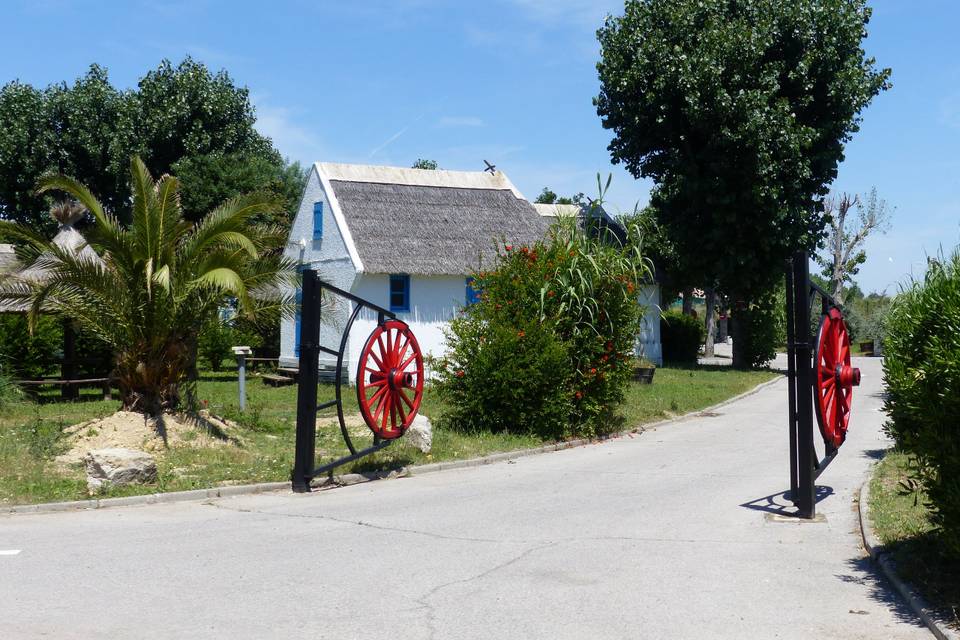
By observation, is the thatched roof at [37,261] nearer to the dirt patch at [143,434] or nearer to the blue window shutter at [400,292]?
the dirt patch at [143,434]

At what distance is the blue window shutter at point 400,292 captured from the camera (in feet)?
92.5

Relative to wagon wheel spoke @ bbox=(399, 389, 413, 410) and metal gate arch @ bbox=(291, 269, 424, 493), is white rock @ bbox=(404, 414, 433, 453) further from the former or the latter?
wagon wheel spoke @ bbox=(399, 389, 413, 410)

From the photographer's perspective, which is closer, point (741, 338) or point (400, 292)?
point (400, 292)

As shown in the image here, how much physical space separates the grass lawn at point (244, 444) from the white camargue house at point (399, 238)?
360cm

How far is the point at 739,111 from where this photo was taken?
103ft

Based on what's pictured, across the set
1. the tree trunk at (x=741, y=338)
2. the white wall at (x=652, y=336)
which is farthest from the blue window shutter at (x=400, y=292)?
the tree trunk at (x=741, y=338)

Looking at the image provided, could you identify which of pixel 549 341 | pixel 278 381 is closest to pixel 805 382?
pixel 549 341

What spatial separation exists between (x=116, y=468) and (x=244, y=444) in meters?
3.58

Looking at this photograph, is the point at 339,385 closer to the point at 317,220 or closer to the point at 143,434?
the point at 143,434

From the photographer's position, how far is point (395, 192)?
3036 centimetres

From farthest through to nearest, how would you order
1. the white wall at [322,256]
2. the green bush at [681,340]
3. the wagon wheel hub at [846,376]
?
the green bush at [681,340], the white wall at [322,256], the wagon wheel hub at [846,376]

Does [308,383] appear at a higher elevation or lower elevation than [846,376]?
lower

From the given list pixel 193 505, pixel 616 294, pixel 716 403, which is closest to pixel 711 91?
pixel 716 403

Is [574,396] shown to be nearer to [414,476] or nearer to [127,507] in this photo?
[414,476]
